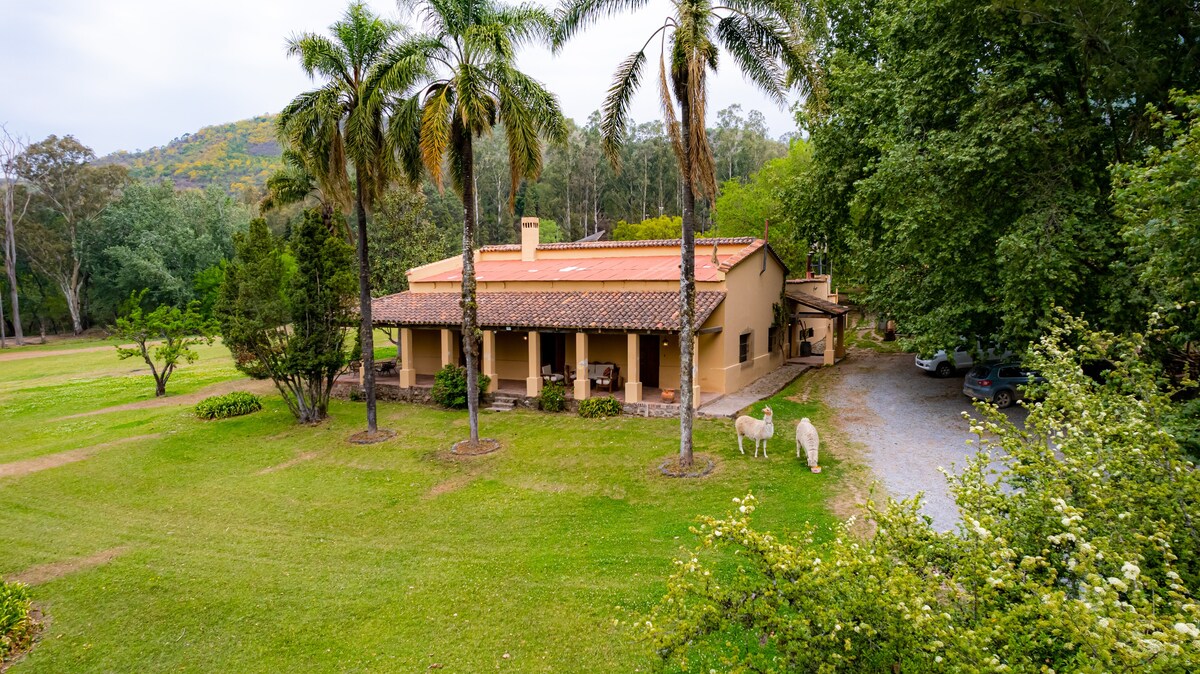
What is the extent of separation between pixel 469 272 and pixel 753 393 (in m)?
10.2

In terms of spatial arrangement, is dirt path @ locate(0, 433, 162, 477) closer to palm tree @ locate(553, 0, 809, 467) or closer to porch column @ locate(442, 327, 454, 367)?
porch column @ locate(442, 327, 454, 367)

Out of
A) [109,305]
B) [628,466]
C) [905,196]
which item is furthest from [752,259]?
[109,305]

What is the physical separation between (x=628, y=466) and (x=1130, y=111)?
47.0ft

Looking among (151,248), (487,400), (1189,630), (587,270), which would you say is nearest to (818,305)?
(587,270)

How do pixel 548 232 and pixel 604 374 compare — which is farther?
pixel 548 232

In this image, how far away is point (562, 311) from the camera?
18641 millimetres

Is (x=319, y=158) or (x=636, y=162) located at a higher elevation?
(x=636, y=162)

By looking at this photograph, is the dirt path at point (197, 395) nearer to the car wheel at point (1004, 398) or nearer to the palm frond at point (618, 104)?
the palm frond at point (618, 104)

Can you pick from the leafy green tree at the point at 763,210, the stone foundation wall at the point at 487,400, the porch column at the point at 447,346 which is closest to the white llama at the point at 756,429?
the stone foundation wall at the point at 487,400

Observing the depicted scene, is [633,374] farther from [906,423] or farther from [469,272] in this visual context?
[906,423]

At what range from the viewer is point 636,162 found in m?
66.8

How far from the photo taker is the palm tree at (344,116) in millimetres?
14219

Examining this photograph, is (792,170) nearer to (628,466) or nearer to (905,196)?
(905,196)

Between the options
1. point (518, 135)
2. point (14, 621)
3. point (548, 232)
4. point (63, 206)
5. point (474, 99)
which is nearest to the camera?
point (14, 621)
